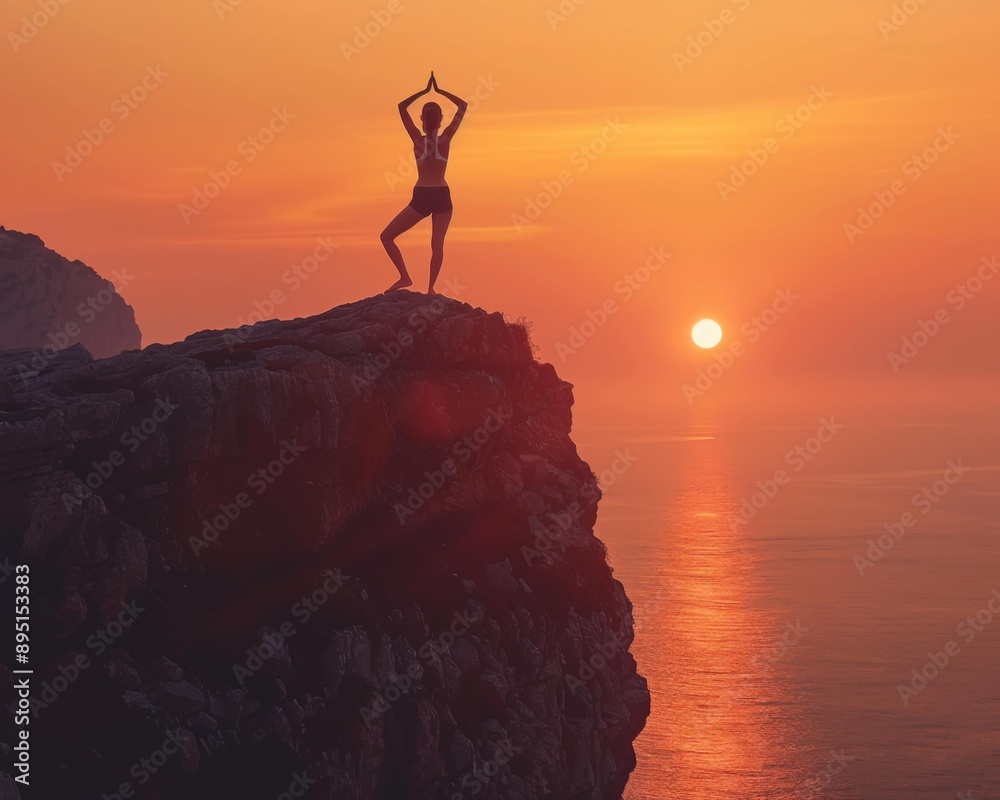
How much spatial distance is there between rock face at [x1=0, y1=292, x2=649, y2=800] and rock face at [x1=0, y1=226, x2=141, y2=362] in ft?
427

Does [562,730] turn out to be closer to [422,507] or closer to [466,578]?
[466,578]

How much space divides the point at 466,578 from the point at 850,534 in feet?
573

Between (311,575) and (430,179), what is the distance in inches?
485

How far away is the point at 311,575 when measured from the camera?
105ft

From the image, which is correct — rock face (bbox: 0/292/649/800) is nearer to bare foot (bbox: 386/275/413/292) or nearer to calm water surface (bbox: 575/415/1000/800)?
bare foot (bbox: 386/275/413/292)

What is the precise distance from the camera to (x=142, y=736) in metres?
27.1

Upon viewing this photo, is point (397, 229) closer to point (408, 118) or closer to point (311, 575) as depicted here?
point (408, 118)

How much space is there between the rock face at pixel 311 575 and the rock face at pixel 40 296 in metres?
130

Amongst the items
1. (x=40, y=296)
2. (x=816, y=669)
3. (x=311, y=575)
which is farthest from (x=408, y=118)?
(x=40, y=296)

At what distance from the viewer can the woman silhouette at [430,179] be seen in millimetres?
32469

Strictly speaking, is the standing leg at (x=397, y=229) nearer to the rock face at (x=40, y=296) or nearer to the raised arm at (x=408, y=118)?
the raised arm at (x=408, y=118)

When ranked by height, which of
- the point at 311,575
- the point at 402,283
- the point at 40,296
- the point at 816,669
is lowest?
the point at 311,575

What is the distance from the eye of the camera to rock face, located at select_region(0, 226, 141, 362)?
162625 mm

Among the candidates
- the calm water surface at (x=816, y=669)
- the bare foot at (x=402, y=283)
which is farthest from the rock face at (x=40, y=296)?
the bare foot at (x=402, y=283)
